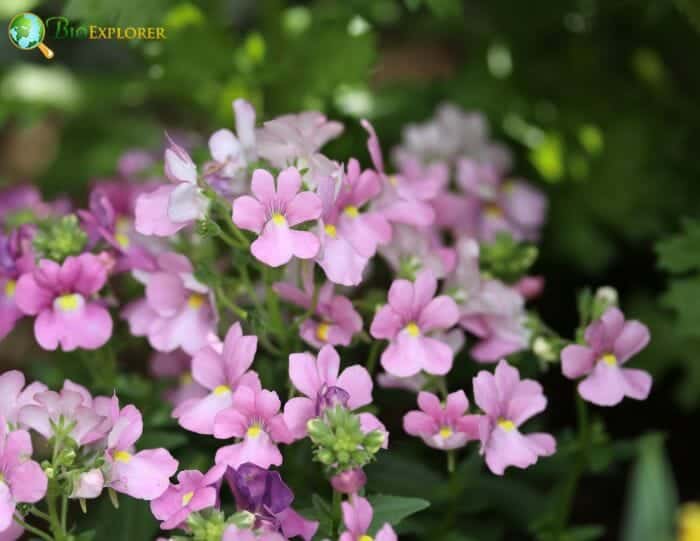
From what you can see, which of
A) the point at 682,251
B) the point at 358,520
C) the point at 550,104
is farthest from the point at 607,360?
the point at 550,104

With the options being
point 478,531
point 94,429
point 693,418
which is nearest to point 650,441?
point 478,531

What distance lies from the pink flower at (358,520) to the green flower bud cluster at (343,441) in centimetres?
5

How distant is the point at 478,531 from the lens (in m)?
2.18

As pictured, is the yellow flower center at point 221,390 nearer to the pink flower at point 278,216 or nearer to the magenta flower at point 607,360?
the pink flower at point 278,216

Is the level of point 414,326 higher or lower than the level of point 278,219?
lower

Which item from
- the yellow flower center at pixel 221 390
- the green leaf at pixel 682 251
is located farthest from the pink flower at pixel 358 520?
the green leaf at pixel 682 251

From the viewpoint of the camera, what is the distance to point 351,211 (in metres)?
1.89

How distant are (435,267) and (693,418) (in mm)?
1222

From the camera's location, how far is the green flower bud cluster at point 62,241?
6.36ft

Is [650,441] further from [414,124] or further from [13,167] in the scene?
[13,167]

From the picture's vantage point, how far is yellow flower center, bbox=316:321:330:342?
186 centimetres

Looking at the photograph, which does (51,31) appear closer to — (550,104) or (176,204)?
(176,204)

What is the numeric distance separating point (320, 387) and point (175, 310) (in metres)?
0.47

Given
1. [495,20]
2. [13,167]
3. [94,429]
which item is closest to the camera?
[94,429]
